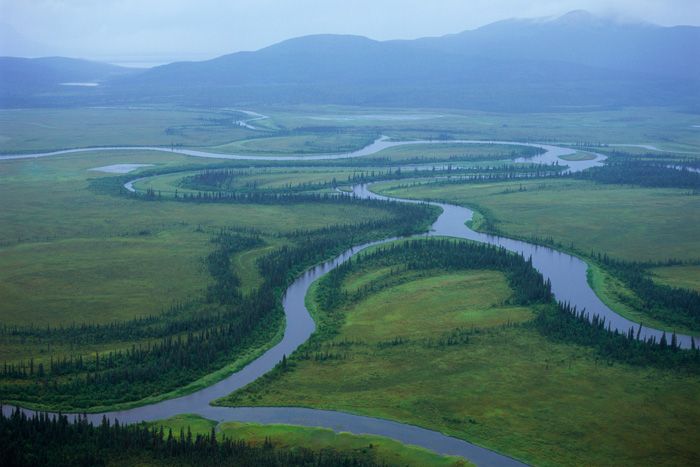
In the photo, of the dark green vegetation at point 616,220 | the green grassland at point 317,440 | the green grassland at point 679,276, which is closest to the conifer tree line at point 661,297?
the dark green vegetation at point 616,220

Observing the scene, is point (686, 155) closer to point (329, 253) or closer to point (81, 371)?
point (329, 253)

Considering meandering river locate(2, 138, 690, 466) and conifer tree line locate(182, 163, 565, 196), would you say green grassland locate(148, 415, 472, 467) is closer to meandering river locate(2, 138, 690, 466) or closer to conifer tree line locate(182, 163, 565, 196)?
meandering river locate(2, 138, 690, 466)

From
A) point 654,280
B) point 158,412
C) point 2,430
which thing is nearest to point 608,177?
point 654,280

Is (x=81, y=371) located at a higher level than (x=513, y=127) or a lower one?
lower

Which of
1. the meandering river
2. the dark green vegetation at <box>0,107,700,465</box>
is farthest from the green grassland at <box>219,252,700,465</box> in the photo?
the meandering river

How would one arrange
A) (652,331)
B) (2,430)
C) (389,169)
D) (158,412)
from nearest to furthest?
(2,430)
(158,412)
(652,331)
(389,169)

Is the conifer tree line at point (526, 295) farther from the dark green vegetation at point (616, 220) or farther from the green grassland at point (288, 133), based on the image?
the green grassland at point (288, 133)

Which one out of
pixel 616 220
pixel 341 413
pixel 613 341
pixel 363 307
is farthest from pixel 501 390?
pixel 616 220
